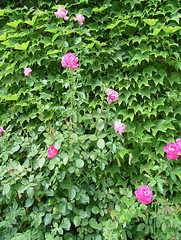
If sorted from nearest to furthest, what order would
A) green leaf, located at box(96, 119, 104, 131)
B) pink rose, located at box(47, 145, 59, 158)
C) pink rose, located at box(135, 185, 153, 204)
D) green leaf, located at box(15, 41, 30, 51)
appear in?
pink rose, located at box(135, 185, 153, 204)
pink rose, located at box(47, 145, 59, 158)
green leaf, located at box(96, 119, 104, 131)
green leaf, located at box(15, 41, 30, 51)

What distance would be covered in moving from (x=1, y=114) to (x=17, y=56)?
600mm

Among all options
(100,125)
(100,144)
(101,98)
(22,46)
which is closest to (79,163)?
(100,144)

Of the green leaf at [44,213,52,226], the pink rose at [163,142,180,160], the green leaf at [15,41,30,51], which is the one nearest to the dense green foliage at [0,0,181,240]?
the green leaf at [15,41,30,51]

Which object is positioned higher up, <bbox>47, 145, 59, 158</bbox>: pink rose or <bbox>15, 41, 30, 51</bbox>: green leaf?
<bbox>15, 41, 30, 51</bbox>: green leaf

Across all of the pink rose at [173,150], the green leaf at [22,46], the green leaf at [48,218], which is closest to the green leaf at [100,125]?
the pink rose at [173,150]

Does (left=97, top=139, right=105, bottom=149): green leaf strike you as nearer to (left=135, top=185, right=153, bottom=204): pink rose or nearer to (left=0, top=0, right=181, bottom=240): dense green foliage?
(left=0, top=0, right=181, bottom=240): dense green foliage

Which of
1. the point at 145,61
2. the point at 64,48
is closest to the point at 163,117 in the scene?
the point at 145,61

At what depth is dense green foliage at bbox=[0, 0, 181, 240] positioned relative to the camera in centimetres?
172

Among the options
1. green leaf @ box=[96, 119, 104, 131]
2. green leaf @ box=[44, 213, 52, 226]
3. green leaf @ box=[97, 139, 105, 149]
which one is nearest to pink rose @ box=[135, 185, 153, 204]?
green leaf @ box=[97, 139, 105, 149]

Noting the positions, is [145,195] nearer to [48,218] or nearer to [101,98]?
[48,218]

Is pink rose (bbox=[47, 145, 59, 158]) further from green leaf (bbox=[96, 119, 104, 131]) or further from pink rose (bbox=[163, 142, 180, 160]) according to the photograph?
pink rose (bbox=[163, 142, 180, 160])

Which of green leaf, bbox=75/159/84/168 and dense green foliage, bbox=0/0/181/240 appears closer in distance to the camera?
green leaf, bbox=75/159/84/168

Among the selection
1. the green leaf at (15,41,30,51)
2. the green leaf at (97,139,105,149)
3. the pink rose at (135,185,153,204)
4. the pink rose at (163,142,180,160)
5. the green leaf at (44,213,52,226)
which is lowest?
the green leaf at (44,213,52,226)

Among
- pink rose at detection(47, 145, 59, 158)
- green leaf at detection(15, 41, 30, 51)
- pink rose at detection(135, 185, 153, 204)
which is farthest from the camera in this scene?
green leaf at detection(15, 41, 30, 51)
